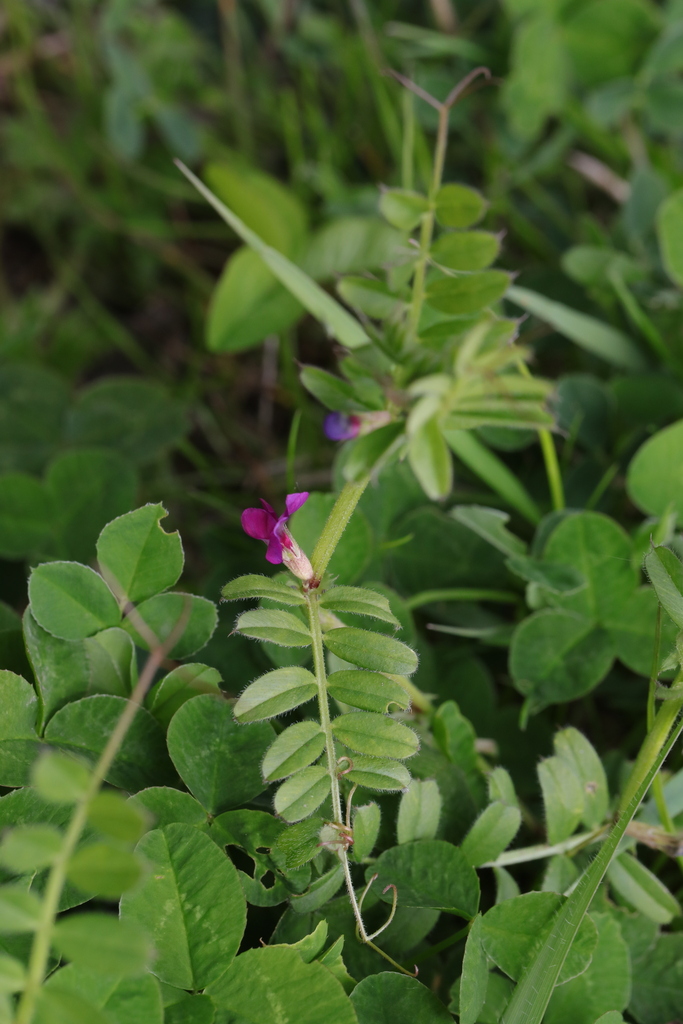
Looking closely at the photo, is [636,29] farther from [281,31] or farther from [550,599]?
[550,599]

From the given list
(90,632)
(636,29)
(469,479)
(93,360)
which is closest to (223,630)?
(90,632)

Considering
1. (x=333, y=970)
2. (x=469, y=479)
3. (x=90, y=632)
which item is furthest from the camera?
(x=469, y=479)

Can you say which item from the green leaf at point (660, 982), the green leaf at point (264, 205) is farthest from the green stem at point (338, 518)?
the green leaf at point (264, 205)

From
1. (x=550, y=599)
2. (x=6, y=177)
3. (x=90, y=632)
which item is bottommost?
(x=550, y=599)

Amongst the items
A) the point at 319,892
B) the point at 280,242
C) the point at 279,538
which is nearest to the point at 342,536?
the point at 279,538

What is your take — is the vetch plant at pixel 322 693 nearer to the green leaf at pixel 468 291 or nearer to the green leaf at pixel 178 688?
the green leaf at pixel 178 688

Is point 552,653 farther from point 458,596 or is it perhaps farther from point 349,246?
point 349,246

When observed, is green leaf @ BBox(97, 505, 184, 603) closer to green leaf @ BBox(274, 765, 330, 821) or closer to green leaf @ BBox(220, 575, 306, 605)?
green leaf @ BBox(220, 575, 306, 605)
